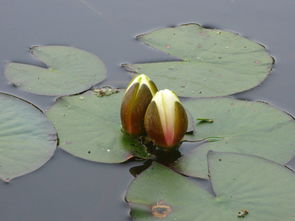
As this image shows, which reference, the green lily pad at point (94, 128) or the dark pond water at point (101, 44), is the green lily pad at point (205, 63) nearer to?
the dark pond water at point (101, 44)

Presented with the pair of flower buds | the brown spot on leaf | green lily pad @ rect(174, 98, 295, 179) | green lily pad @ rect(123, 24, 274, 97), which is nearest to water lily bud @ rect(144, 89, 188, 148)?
Answer: the pair of flower buds

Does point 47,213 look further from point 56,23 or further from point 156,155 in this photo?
point 56,23

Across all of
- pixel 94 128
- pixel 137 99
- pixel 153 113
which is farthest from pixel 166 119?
pixel 94 128

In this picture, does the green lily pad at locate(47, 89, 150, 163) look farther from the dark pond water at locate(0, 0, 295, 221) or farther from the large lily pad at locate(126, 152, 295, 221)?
the large lily pad at locate(126, 152, 295, 221)

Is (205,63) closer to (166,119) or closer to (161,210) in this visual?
(166,119)

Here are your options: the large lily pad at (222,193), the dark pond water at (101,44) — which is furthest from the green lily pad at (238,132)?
the dark pond water at (101,44)

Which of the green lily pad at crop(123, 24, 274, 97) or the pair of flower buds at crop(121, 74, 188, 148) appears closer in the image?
the pair of flower buds at crop(121, 74, 188, 148)
